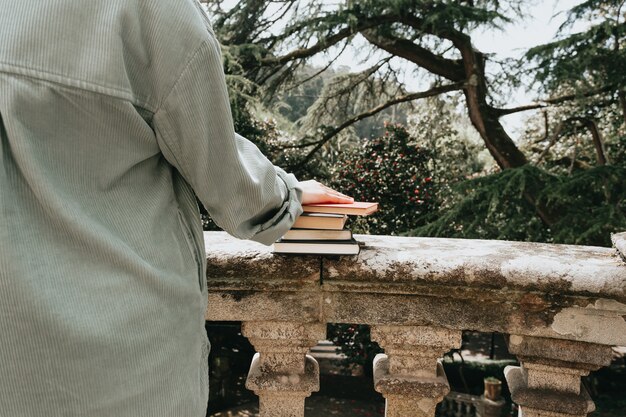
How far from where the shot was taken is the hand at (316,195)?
135cm

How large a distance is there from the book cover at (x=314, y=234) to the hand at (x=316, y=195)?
0.09 meters

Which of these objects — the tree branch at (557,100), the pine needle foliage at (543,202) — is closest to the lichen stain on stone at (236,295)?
the pine needle foliage at (543,202)

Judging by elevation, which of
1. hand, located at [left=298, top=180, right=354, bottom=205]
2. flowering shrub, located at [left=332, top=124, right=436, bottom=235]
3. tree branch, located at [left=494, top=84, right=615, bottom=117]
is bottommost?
flowering shrub, located at [left=332, top=124, right=436, bottom=235]

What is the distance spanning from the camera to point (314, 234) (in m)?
1.45

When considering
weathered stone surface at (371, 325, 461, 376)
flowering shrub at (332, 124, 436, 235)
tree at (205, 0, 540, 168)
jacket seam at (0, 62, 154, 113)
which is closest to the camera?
jacket seam at (0, 62, 154, 113)

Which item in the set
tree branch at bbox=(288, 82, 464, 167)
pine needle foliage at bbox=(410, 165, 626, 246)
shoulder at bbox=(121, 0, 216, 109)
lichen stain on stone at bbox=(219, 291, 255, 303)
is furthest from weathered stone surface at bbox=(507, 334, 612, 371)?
tree branch at bbox=(288, 82, 464, 167)

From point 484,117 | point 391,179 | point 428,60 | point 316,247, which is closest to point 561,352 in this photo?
point 316,247

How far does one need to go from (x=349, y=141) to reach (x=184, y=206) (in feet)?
29.3

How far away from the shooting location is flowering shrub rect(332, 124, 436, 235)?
8.89m

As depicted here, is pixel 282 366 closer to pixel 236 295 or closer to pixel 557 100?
pixel 236 295

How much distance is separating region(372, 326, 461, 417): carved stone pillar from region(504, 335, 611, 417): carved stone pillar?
0.69 feet

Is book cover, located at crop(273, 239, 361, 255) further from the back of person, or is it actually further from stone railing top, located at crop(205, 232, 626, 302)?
the back of person

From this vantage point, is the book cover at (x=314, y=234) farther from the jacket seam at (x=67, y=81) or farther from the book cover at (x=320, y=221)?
the jacket seam at (x=67, y=81)

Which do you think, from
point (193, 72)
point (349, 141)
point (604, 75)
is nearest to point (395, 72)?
point (349, 141)
